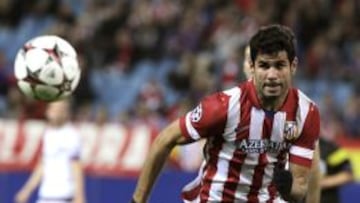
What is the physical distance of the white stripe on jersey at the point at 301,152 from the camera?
6043mm

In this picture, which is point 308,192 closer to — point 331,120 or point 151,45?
point 331,120

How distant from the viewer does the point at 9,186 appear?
40.4ft

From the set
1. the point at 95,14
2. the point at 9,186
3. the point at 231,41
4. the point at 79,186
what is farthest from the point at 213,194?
the point at 95,14

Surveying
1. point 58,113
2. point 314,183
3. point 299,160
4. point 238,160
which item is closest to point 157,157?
point 238,160

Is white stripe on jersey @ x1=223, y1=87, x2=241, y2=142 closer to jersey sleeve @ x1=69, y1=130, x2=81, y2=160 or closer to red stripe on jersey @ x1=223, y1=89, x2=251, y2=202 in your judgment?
red stripe on jersey @ x1=223, y1=89, x2=251, y2=202

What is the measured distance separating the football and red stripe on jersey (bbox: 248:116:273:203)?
178 cm

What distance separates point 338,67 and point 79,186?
6.51 m

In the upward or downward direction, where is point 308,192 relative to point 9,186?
upward

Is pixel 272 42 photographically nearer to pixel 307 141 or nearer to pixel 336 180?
pixel 307 141

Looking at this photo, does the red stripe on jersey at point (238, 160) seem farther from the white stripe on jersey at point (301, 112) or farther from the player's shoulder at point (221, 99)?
the white stripe on jersey at point (301, 112)

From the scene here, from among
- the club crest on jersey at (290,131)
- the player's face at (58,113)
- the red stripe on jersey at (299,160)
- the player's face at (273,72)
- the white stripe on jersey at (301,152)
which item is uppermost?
the player's face at (273,72)

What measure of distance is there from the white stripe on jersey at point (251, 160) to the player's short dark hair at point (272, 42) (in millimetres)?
301

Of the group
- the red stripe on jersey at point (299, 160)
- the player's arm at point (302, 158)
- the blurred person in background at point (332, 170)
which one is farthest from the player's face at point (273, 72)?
the blurred person in background at point (332, 170)

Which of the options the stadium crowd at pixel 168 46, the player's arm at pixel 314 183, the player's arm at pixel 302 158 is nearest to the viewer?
the player's arm at pixel 302 158
